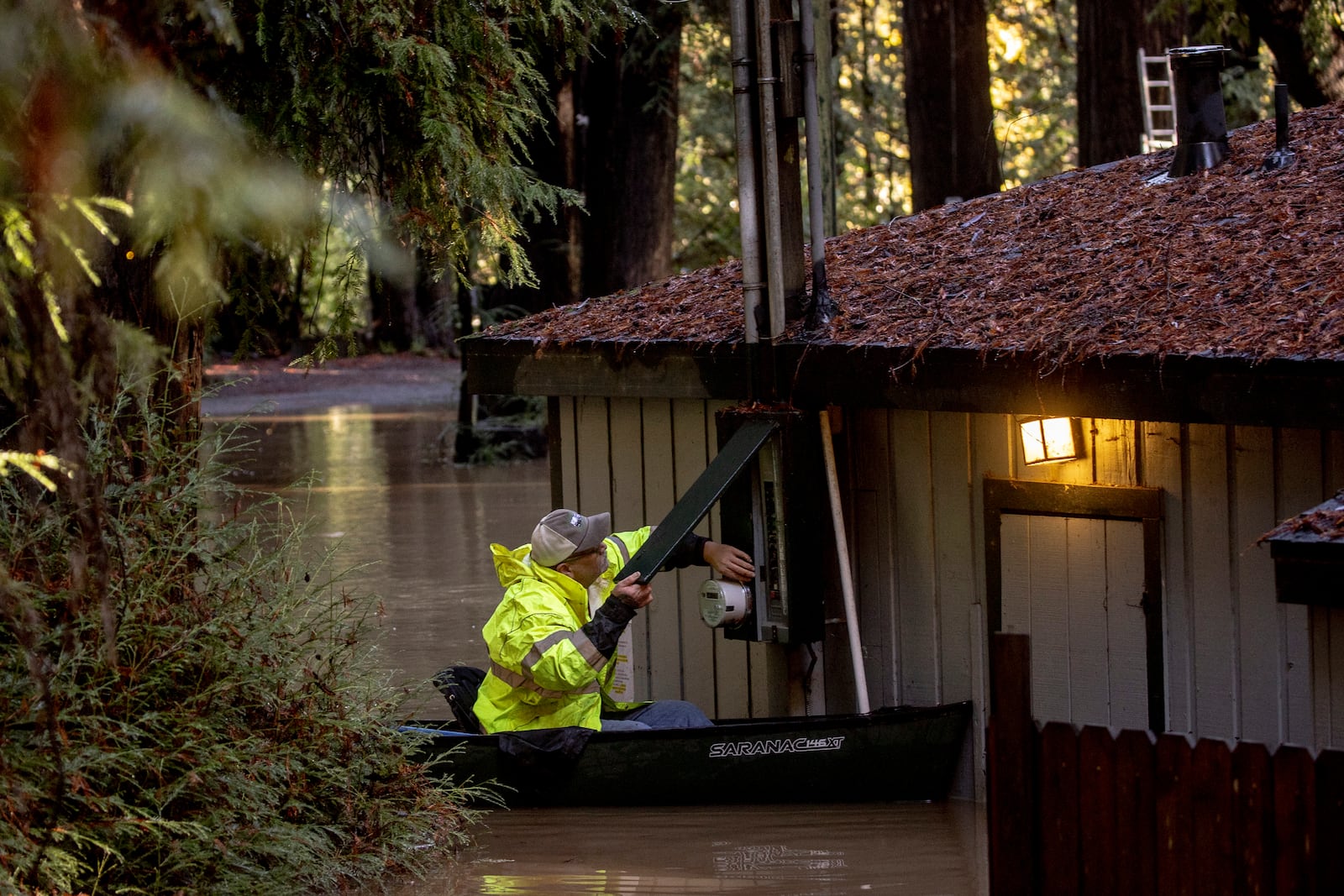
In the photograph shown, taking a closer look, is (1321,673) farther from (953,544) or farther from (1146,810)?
(1146,810)

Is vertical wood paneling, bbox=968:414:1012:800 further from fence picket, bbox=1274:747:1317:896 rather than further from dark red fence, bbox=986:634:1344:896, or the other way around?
fence picket, bbox=1274:747:1317:896

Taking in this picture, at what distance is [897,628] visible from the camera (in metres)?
8.70

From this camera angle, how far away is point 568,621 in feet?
25.3

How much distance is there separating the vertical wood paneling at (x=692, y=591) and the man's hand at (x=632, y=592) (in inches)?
73.9

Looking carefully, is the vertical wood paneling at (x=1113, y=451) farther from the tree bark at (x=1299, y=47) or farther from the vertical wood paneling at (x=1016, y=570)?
the tree bark at (x=1299, y=47)

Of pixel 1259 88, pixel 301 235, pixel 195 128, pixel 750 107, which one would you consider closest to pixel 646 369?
pixel 750 107

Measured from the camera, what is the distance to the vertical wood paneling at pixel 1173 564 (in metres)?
7.62

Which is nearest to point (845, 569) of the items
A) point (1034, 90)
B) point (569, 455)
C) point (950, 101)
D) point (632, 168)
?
point (569, 455)

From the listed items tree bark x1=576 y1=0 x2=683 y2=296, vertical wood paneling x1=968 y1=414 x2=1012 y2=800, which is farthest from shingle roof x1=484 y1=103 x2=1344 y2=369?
tree bark x1=576 y1=0 x2=683 y2=296

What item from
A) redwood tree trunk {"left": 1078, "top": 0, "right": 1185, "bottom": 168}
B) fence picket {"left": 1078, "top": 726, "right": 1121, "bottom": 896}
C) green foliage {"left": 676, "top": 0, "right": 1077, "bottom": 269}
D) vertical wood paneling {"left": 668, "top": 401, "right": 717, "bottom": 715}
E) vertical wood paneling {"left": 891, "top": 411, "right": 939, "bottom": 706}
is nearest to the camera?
fence picket {"left": 1078, "top": 726, "right": 1121, "bottom": 896}

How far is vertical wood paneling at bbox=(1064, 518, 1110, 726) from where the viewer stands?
7.95 metres

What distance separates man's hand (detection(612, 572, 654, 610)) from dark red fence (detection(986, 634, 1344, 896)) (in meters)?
2.48

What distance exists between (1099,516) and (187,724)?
4127mm

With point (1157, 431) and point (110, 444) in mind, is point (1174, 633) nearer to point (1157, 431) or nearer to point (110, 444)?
point (1157, 431)
